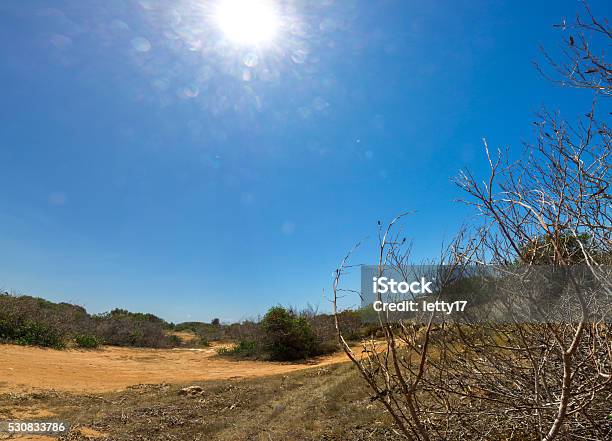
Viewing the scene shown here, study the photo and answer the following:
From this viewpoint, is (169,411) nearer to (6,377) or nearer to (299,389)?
(299,389)

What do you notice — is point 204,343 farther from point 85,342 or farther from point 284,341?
point 284,341

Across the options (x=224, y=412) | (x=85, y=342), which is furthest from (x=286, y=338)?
(x=224, y=412)

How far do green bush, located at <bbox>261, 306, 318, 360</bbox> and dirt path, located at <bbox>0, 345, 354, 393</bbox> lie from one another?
0.86 m

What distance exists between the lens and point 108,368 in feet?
38.7

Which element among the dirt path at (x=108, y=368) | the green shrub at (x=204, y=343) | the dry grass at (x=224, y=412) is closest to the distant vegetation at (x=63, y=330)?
the dirt path at (x=108, y=368)

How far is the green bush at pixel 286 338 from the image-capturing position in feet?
50.6

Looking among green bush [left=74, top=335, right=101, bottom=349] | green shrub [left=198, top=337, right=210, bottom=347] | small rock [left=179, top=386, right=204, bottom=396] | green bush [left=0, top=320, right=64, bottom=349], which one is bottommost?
green shrub [left=198, top=337, right=210, bottom=347]

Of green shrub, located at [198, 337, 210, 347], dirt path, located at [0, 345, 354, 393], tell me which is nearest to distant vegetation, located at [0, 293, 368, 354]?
dirt path, located at [0, 345, 354, 393]

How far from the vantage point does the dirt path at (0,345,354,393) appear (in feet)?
28.1

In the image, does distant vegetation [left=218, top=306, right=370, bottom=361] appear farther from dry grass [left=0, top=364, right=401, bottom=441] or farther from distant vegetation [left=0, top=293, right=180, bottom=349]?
dry grass [left=0, top=364, right=401, bottom=441]

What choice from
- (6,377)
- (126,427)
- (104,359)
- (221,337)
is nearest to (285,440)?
(126,427)

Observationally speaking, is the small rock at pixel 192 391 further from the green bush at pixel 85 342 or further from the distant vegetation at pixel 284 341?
the green bush at pixel 85 342

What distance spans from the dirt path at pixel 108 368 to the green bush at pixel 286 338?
86 cm

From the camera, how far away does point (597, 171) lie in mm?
2797
